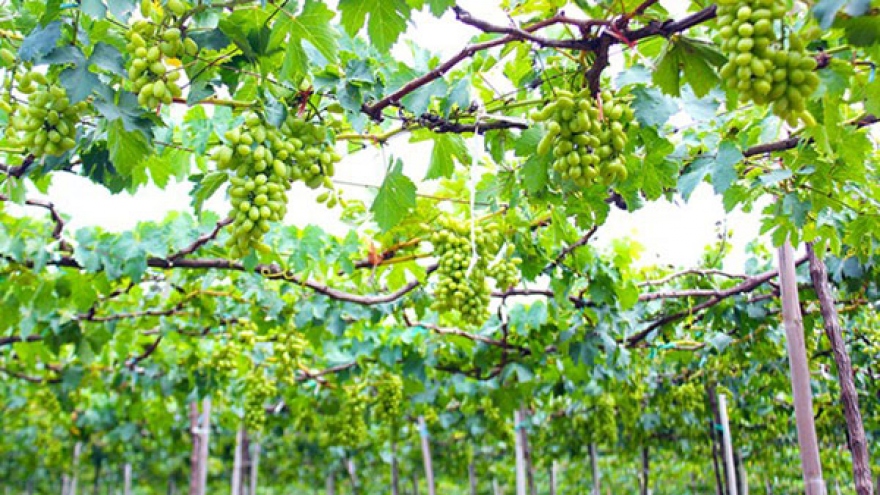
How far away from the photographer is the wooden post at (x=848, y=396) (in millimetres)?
3035

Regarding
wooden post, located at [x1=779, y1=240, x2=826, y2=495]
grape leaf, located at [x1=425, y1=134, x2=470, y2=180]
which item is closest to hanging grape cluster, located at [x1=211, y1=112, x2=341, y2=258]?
grape leaf, located at [x1=425, y1=134, x2=470, y2=180]

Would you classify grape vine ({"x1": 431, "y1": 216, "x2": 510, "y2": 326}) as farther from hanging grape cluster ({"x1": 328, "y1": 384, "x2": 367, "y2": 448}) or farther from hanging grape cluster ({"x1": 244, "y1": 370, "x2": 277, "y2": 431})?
hanging grape cluster ({"x1": 328, "y1": 384, "x2": 367, "y2": 448})

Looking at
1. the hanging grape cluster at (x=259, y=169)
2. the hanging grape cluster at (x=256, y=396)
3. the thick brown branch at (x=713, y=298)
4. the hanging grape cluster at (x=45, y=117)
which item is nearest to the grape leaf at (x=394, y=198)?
the hanging grape cluster at (x=259, y=169)

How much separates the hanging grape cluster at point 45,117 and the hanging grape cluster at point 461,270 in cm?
153

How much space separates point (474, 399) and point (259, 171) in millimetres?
5633

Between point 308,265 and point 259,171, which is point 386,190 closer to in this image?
point 259,171

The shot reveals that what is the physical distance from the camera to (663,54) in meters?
1.83

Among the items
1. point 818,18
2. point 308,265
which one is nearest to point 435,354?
point 308,265

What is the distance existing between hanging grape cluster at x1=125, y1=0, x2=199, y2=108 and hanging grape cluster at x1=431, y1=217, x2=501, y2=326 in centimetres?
147

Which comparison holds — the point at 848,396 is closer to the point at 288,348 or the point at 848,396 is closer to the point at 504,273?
the point at 504,273

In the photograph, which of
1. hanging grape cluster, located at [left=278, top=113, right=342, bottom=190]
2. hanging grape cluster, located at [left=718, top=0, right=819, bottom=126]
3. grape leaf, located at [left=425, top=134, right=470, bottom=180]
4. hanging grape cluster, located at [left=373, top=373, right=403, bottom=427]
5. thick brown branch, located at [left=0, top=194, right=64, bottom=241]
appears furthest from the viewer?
hanging grape cluster, located at [left=373, top=373, right=403, bottom=427]

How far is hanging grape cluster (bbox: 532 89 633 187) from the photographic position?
1.80 m

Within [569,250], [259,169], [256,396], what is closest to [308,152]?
[259,169]

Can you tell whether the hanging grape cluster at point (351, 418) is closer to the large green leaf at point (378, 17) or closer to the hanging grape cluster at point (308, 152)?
the hanging grape cluster at point (308, 152)
